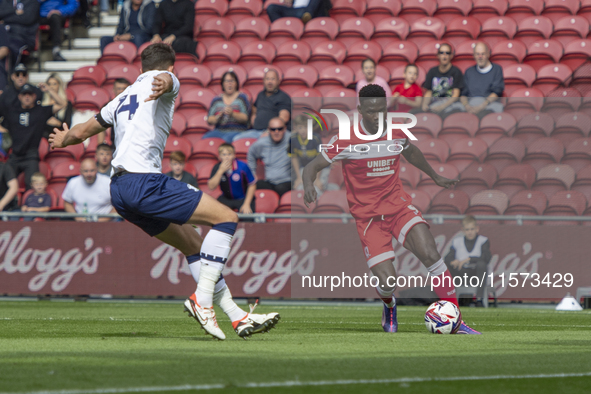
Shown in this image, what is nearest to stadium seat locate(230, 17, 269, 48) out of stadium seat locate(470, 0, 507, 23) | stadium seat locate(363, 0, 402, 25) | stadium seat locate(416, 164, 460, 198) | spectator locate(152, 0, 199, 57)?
spectator locate(152, 0, 199, 57)

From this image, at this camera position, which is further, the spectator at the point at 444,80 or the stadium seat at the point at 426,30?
the stadium seat at the point at 426,30

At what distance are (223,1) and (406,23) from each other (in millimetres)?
3892

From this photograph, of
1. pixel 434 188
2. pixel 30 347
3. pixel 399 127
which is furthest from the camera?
pixel 434 188

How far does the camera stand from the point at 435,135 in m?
11.0

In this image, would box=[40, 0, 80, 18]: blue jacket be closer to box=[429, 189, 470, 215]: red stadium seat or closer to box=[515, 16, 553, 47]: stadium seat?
box=[515, 16, 553, 47]: stadium seat

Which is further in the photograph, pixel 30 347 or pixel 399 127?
pixel 399 127

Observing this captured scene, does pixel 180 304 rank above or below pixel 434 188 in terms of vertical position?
below

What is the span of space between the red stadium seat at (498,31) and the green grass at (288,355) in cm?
818

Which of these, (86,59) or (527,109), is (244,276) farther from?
(86,59)

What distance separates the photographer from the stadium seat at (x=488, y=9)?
15.9 metres

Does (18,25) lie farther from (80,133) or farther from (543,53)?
(80,133)

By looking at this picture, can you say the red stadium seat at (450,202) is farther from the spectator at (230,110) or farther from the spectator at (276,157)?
the spectator at (230,110)

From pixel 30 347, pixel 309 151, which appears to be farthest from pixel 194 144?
pixel 30 347

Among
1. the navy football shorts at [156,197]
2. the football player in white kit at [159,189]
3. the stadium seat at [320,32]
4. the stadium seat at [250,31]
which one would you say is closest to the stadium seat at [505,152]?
the stadium seat at [320,32]
